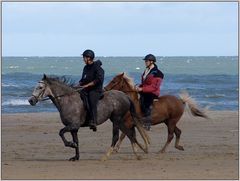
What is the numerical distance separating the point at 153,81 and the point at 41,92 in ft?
9.21

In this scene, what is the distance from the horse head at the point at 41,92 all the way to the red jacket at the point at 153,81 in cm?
247

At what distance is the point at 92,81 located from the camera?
579 inches

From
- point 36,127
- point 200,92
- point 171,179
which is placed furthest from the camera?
point 200,92

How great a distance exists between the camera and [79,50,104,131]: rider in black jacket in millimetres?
14633

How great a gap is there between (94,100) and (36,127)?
8090mm

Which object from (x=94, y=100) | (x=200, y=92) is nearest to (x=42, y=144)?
(x=94, y=100)

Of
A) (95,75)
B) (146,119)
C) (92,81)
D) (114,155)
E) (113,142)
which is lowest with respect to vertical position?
(114,155)

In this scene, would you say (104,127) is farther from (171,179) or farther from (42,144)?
(171,179)

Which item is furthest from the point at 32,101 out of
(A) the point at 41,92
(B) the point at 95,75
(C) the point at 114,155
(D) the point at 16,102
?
(D) the point at 16,102

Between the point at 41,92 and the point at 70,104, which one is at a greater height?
the point at 41,92

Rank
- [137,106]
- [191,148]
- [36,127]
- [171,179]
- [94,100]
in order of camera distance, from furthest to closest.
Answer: [36,127], [191,148], [137,106], [94,100], [171,179]

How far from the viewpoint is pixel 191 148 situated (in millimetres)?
17516

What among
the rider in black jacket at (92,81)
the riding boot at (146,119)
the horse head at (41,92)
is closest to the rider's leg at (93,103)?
the rider in black jacket at (92,81)

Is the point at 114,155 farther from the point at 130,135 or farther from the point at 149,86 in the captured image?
the point at 149,86
